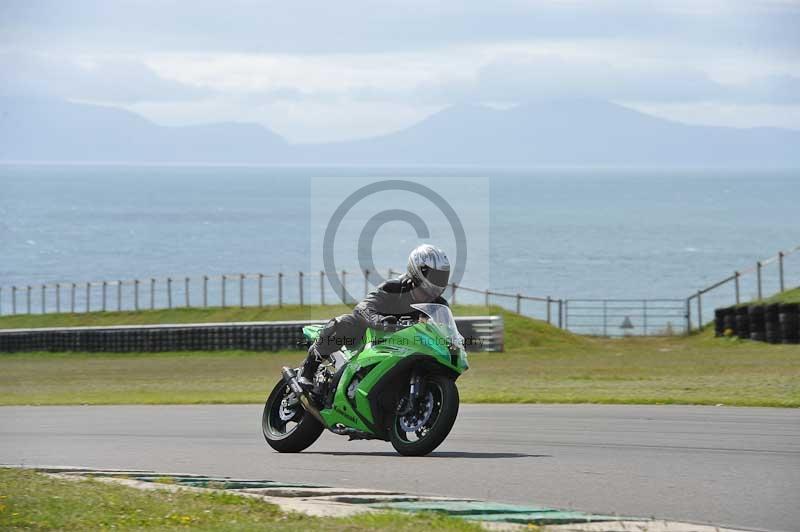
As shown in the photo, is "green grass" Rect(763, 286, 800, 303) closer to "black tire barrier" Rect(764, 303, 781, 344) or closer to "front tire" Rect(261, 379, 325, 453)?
"black tire barrier" Rect(764, 303, 781, 344)

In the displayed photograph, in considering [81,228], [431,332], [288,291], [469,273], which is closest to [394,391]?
[431,332]

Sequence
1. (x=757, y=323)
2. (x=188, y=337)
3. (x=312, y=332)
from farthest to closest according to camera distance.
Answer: (x=188, y=337) → (x=757, y=323) → (x=312, y=332)

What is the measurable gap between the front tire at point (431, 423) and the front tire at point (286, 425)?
1079mm

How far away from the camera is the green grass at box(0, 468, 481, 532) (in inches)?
312

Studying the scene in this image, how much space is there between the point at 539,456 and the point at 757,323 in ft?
76.2

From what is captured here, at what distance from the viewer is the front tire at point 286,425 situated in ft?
39.9

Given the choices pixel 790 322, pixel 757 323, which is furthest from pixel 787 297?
pixel 790 322

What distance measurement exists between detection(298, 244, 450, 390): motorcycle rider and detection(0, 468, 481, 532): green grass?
2.65m

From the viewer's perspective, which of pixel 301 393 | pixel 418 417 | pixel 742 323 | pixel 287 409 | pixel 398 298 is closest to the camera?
pixel 418 417

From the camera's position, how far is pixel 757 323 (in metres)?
33.0

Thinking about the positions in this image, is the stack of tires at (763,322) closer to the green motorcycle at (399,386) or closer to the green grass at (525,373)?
the green grass at (525,373)

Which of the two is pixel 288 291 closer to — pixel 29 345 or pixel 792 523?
pixel 29 345

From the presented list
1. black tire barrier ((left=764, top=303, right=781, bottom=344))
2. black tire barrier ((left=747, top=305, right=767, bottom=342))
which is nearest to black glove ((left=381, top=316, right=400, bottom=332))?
black tire barrier ((left=764, top=303, right=781, bottom=344))

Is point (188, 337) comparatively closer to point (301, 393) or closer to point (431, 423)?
point (301, 393)
